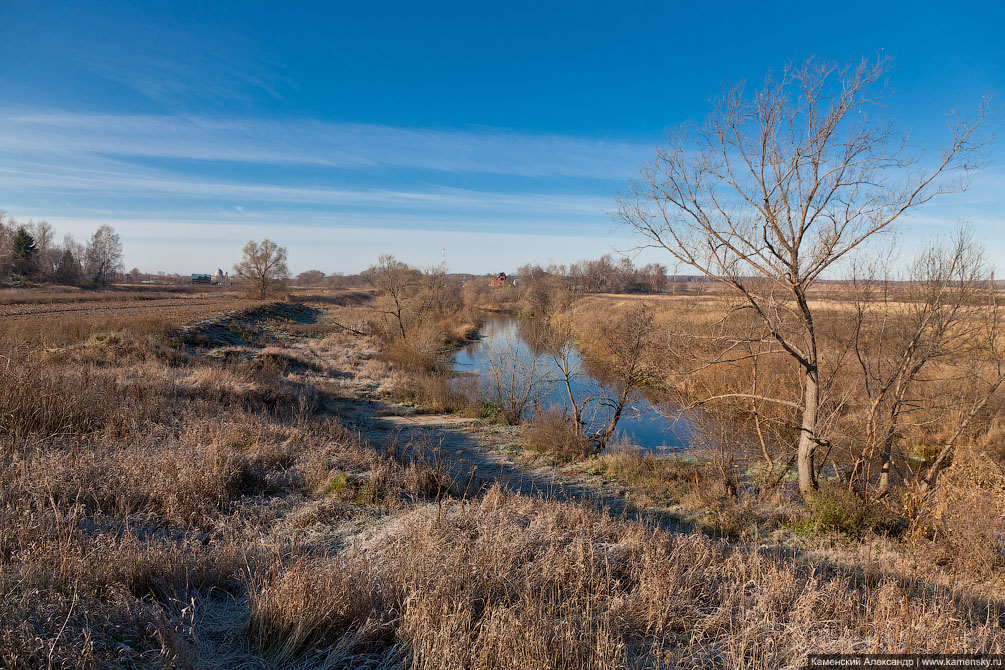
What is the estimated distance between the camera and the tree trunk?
745 centimetres

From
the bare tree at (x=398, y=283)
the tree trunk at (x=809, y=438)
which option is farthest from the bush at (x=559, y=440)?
the bare tree at (x=398, y=283)

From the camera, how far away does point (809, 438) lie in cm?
766

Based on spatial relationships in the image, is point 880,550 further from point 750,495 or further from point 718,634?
point 718,634

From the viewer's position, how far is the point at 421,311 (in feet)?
90.9

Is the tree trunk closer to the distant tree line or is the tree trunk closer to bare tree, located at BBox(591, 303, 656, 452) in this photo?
bare tree, located at BBox(591, 303, 656, 452)

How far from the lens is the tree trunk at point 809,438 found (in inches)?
293

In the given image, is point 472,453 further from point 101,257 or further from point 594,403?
point 101,257

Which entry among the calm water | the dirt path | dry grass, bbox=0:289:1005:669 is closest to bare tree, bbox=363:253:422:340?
the calm water

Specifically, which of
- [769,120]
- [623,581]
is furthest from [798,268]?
[623,581]

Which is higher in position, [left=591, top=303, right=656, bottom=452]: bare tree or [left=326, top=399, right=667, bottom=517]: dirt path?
[left=591, top=303, right=656, bottom=452]: bare tree

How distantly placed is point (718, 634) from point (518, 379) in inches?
487

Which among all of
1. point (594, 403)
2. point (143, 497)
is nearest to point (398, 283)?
point (594, 403)

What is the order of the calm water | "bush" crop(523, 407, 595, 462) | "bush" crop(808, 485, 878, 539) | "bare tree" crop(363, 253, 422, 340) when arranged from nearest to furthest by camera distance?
"bush" crop(808, 485, 878, 539)
"bush" crop(523, 407, 595, 462)
the calm water
"bare tree" crop(363, 253, 422, 340)

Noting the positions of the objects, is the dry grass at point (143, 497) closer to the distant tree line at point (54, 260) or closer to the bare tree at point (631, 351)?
the bare tree at point (631, 351)
